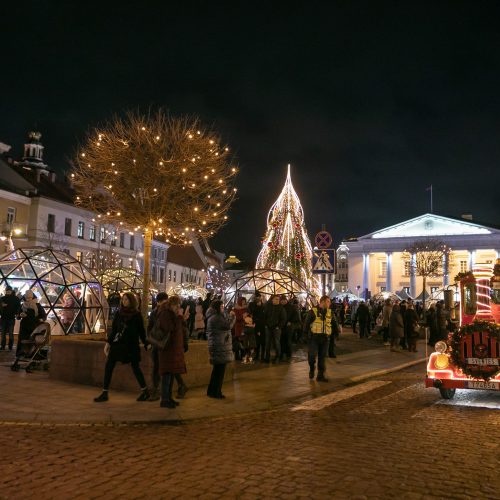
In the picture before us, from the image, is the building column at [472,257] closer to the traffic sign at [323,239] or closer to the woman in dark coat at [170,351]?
the traffic sign at [323,239]

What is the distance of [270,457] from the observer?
666cm

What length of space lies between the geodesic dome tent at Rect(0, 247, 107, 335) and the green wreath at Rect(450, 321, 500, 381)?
1160 centimetres

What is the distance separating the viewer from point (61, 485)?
5566 mm

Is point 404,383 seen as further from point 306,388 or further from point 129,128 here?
point 129,128

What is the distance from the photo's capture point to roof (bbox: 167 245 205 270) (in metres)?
84.9

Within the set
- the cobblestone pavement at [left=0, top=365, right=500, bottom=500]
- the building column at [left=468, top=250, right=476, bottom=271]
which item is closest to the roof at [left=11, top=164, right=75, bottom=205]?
the cobblestone pavement at [left=0, top=365, right=500, bottom=500]

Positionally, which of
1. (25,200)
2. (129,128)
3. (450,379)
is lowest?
(450,379)

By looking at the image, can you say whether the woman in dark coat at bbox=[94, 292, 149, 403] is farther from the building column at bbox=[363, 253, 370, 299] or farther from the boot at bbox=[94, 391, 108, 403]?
the building column at bbox=[363, 253, 370, 299]

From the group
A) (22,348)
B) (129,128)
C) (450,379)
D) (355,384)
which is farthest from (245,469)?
(129,128)

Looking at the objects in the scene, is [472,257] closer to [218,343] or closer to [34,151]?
[34,151]

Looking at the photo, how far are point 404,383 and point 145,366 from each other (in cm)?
614

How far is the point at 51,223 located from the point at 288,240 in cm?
2831

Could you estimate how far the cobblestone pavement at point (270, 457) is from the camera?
5.50 m

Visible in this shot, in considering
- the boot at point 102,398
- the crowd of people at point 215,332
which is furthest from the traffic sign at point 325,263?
the boot at point 102,398
